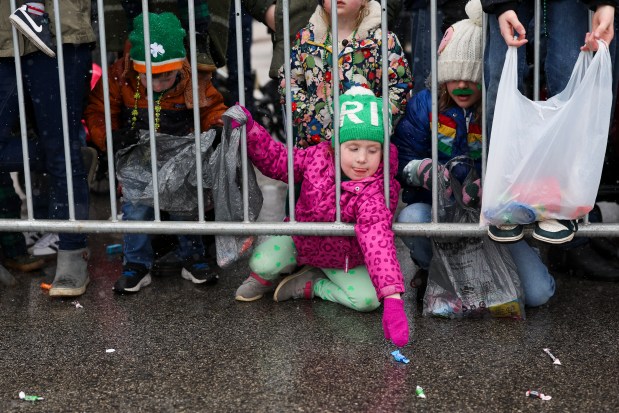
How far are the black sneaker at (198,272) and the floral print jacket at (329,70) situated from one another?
80 centimetres

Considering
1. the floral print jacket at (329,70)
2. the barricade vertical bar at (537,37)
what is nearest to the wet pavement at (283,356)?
the floral print jacket at (329,70)

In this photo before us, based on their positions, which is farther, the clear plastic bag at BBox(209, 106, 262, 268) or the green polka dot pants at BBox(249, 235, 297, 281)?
the green polka dot pants at BBox(249, 235, 297, 281)

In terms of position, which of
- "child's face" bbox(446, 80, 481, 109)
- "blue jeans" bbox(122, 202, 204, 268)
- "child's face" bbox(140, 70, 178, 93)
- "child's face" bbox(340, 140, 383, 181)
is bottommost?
"blue jeans" bbox(122, 202, 204, 268)

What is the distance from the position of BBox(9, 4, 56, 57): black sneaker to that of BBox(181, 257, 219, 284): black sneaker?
3.94 ft

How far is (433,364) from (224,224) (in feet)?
3.78

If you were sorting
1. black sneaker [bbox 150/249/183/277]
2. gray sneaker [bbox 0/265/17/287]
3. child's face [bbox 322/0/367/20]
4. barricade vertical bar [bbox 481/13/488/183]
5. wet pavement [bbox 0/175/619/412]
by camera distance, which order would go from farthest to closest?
black sneaker [bbox 150/249/183/277], gray sneaker [bbox 0/265/17/287], child's face [bbox 322/0/367/20], barricade vertical bar [bbox 481/13/488/183], wet pavement [bbox 0/175/619/412]

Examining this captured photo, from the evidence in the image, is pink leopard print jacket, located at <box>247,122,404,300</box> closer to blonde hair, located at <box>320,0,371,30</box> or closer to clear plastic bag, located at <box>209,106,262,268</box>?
clear plastic bag, located at <box>209,106,262,268</box>

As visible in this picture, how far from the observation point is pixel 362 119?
420cm

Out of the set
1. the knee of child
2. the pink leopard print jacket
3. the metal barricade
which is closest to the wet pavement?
the knee of child

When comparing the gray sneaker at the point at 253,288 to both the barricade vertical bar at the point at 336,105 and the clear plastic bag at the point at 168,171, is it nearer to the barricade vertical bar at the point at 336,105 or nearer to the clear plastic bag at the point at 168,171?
the clear plastic bag at the point at 168,171

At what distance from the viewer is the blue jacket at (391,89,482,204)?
173 inches

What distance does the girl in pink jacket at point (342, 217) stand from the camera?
4.15m

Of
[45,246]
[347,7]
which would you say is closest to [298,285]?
[347,7]

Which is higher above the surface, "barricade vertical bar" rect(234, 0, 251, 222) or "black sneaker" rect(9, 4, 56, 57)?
"black sneaker" rect(9, 4, 56, 57)
